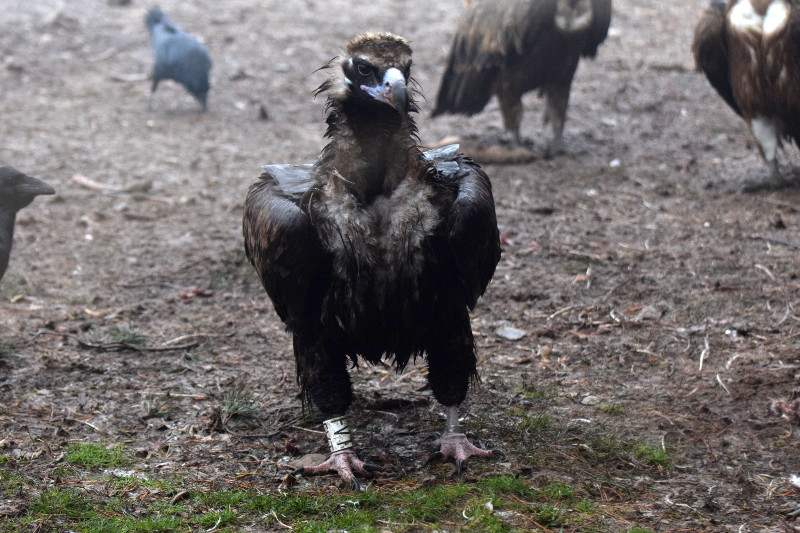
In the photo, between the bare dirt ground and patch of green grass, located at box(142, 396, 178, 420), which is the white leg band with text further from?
patch of green grass, located at box(142, 396, 178, 420)

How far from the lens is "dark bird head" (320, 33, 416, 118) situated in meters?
3.34

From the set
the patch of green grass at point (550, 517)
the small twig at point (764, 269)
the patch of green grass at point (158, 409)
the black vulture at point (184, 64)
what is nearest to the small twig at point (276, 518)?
the patch of green grass at point (550, 517)

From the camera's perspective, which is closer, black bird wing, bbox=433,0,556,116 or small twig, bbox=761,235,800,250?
small twig, bbox=761,235,800,250

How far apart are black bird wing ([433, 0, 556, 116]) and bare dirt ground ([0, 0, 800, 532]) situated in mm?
620

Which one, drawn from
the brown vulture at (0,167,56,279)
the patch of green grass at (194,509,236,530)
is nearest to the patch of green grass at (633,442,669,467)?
the patch of green grass at (194,509,236,530)

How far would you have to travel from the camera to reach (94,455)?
374cm

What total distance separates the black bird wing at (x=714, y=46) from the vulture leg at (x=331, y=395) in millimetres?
4862

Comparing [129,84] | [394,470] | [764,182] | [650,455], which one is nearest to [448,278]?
[394,470]

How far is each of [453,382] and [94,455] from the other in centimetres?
155

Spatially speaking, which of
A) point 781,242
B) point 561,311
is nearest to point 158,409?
point 561,311

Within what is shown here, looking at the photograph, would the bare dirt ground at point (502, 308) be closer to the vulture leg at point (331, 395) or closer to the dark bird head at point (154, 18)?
the vulture leg at point (331, 395)

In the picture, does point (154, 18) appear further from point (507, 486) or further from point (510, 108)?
point (507, 486)

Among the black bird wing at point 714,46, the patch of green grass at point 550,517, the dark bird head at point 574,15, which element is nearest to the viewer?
the patch of green grass at point 550,517

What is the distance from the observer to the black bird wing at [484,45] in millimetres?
7746
